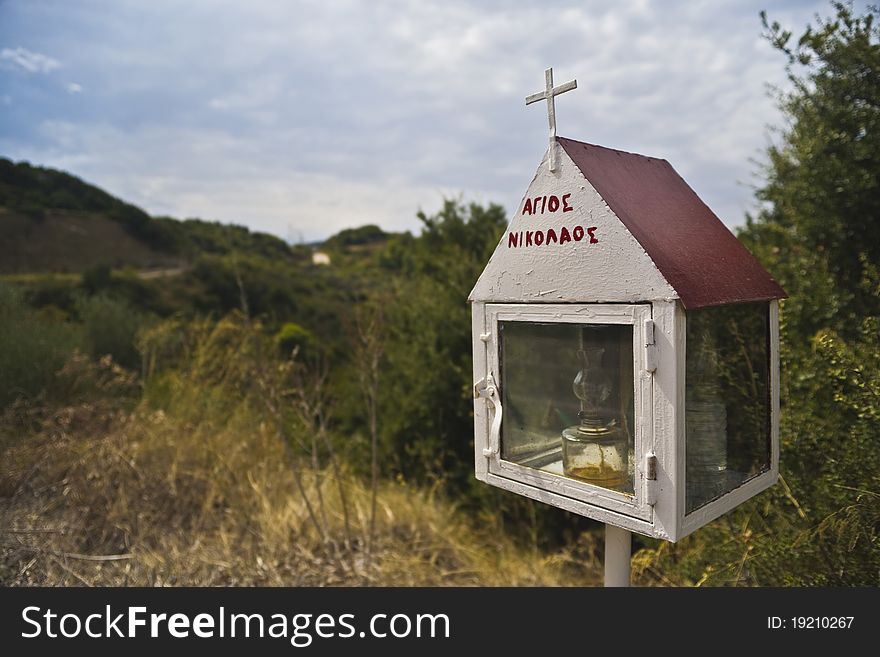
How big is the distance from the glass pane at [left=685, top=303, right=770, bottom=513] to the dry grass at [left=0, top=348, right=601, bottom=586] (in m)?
2.01

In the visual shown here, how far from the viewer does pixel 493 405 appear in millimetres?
1677

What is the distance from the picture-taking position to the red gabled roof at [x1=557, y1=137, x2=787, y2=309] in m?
1.34

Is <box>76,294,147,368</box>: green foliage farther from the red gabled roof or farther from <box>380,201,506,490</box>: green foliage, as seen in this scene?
the red gabled roof

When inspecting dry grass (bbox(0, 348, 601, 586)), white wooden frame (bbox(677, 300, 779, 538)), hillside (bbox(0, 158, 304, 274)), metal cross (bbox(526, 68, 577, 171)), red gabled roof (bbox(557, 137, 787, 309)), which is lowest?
dry grass (bbox(0, 348, 601, 586))

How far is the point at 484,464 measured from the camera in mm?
1704

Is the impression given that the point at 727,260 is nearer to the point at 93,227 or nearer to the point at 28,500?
the point at 28,500

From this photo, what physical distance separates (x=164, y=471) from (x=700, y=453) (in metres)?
4.16

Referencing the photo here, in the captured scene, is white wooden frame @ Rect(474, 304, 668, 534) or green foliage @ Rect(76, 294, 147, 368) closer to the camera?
white wooden frame @ Rect(474, 304, 668, 534)

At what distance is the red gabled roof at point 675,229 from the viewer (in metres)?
1.34

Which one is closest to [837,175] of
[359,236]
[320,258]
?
[359,236]

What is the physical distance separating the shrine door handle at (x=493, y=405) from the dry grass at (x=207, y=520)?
2.04 meters

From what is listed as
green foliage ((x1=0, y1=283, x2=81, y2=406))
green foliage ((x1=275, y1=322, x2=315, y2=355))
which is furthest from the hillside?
green foliage ((x1=0, y1=283, x2=81, y2=406))

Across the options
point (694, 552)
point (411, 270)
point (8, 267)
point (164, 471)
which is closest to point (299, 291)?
point (8, 267)

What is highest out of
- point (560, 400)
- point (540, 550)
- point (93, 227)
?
point (93, 227)
